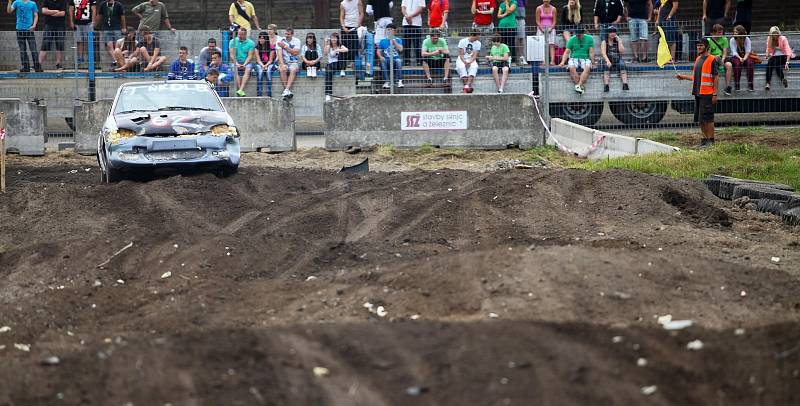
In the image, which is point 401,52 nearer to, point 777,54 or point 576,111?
point 576,111

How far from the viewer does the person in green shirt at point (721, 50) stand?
21.5m

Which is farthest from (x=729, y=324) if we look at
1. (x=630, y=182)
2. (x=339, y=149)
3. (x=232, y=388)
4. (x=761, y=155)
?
(x=339, y=149)

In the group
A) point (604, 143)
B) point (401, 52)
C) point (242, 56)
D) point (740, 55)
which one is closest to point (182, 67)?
point (242, 56)

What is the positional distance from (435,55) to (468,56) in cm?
68

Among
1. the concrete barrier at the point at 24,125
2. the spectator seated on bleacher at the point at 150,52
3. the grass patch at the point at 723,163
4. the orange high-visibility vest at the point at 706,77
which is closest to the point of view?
the grass patch at the point at 723,163

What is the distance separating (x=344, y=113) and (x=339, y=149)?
28.7 inches

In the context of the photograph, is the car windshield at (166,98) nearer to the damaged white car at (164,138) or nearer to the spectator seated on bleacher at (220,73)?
the damaged white car at (164,138)

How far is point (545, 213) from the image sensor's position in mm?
12641

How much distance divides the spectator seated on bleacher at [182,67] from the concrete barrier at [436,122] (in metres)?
2.93

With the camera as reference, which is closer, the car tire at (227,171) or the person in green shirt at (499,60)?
the car tire at (227,171)

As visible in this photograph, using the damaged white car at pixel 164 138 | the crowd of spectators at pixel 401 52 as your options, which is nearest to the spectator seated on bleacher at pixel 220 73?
the crowd of spectators at pixel 401 52

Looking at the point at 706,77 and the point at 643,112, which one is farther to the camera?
the point at 643,112

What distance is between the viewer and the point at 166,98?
1677cm

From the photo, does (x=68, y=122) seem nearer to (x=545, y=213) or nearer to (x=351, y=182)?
(x=351, y=182)
